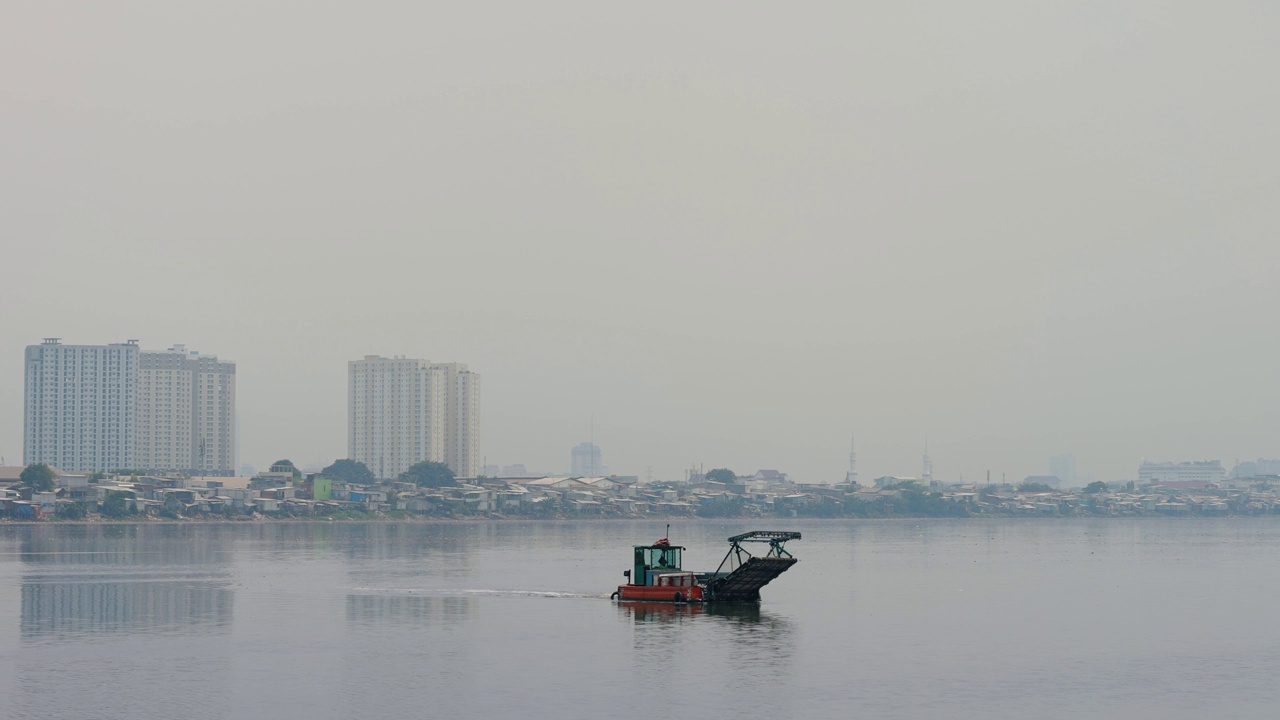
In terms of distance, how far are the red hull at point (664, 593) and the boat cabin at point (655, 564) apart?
414 mm

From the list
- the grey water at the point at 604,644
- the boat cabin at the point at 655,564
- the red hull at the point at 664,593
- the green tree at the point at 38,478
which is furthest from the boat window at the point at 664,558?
the green tree at the point at 38,478

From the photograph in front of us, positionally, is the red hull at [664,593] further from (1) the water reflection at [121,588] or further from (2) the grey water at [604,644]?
(1) the water reflection at [121,588]

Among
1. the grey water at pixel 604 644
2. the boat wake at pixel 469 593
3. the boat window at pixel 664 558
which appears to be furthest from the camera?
the boat wake at pixel 469 593

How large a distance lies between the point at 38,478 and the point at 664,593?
509 ft

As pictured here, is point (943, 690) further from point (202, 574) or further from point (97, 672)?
point (202, 574)

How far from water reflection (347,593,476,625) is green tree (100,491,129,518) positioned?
131m

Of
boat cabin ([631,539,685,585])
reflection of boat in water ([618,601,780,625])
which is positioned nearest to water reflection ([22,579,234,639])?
reflection of boat in water ([618,601,780,625])

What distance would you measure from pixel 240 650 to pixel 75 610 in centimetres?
1573

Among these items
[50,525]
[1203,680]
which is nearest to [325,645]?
[1203,680]

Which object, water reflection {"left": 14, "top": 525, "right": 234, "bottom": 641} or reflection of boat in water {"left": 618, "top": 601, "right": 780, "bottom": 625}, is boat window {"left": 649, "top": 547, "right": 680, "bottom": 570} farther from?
water reflection {"left": 14, "top": 525, "right": 234, "bottom": 641}

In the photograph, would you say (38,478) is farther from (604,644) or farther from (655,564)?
(604,644)

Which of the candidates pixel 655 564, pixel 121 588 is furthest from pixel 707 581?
pixel 121 588

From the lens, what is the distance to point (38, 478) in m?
192

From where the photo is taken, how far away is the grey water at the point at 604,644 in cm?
3634
